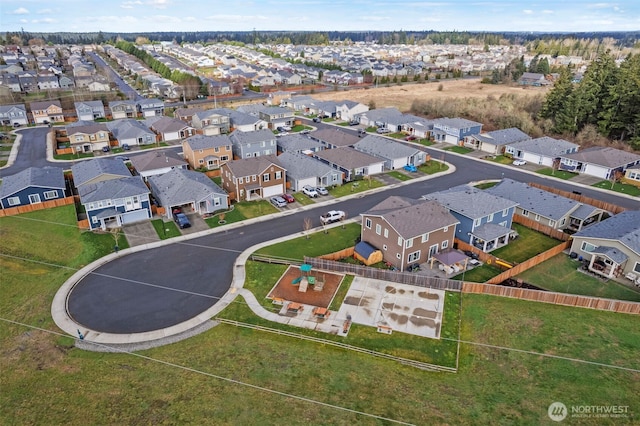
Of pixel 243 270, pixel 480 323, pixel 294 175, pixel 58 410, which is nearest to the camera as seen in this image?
pixel 58 410

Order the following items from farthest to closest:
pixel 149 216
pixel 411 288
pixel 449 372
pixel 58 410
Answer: pixel 149 216
pixel 411 288
pixel 449 372
pixel 58 410

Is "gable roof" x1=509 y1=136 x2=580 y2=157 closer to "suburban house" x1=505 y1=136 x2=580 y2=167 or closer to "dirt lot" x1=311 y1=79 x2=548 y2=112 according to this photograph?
"suburban house" x1=505 y1=136 x2=580 y2=167

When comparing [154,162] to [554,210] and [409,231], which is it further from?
[554,210]

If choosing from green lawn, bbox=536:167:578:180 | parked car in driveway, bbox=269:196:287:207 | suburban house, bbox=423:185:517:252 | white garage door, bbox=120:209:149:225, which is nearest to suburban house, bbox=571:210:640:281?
suburban house, bbox=423:185:517:252

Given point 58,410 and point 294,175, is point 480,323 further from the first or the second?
point 294,175

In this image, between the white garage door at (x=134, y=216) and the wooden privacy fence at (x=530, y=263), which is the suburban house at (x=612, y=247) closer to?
the wooden privacy fence at (x=530, y=263)

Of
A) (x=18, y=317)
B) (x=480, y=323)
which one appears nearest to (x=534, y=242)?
(x=480, y=323)
